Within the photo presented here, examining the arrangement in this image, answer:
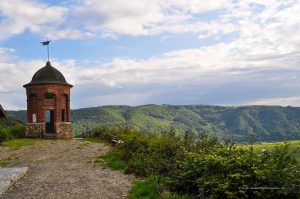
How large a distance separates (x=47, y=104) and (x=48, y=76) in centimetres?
293

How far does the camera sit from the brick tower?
40.9m

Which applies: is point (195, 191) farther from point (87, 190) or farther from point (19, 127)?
point (19, 127)

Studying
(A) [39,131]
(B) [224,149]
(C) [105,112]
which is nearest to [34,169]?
(B) [224,149]

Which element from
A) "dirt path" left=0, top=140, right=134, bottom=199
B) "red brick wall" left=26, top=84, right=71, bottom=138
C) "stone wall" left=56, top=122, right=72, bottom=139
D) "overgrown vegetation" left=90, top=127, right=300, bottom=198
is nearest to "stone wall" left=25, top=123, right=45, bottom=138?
"red brick wall" left=26, top=84, right=71, bottom=138

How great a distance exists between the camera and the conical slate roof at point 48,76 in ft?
134

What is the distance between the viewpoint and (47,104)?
4144cm

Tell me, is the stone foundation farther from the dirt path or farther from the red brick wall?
the dirt path

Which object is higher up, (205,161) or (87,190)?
(205,161)

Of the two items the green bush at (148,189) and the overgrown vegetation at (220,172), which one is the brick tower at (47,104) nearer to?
the overgrown vegetation at (220,172)

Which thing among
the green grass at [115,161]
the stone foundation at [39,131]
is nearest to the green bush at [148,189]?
the green grass at [115,161]

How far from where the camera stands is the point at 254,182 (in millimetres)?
9086

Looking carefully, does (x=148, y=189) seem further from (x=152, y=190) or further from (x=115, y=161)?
(x=115, y=161)

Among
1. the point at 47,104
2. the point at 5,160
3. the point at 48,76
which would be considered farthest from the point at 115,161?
the point at 48,76

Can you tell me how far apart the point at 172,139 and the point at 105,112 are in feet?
598
